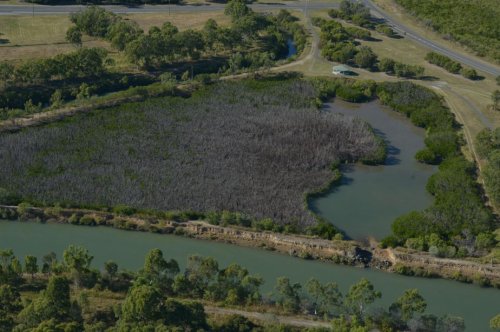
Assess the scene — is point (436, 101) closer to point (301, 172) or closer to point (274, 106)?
point (274, 106)

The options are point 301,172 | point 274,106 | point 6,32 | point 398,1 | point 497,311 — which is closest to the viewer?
point 497,311

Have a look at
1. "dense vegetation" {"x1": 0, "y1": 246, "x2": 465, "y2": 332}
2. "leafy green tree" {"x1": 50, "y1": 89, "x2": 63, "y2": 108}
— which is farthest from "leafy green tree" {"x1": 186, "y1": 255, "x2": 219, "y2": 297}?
"leafy green tree" {"x1": 50, "y1": 89, "x2": 63, "y2": 108}

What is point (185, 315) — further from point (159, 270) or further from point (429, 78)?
point (429, 78)

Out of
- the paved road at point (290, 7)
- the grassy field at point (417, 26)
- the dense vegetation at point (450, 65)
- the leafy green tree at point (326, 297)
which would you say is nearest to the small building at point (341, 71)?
the dense vegetation at point (450, 65)

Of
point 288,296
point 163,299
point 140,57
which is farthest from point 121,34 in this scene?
point 288,296

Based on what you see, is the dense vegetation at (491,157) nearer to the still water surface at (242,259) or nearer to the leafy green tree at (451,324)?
the still water surface at (242,259)

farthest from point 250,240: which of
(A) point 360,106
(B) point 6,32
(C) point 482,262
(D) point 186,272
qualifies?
(B) point 6,32

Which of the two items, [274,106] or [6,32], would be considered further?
[6,32]
